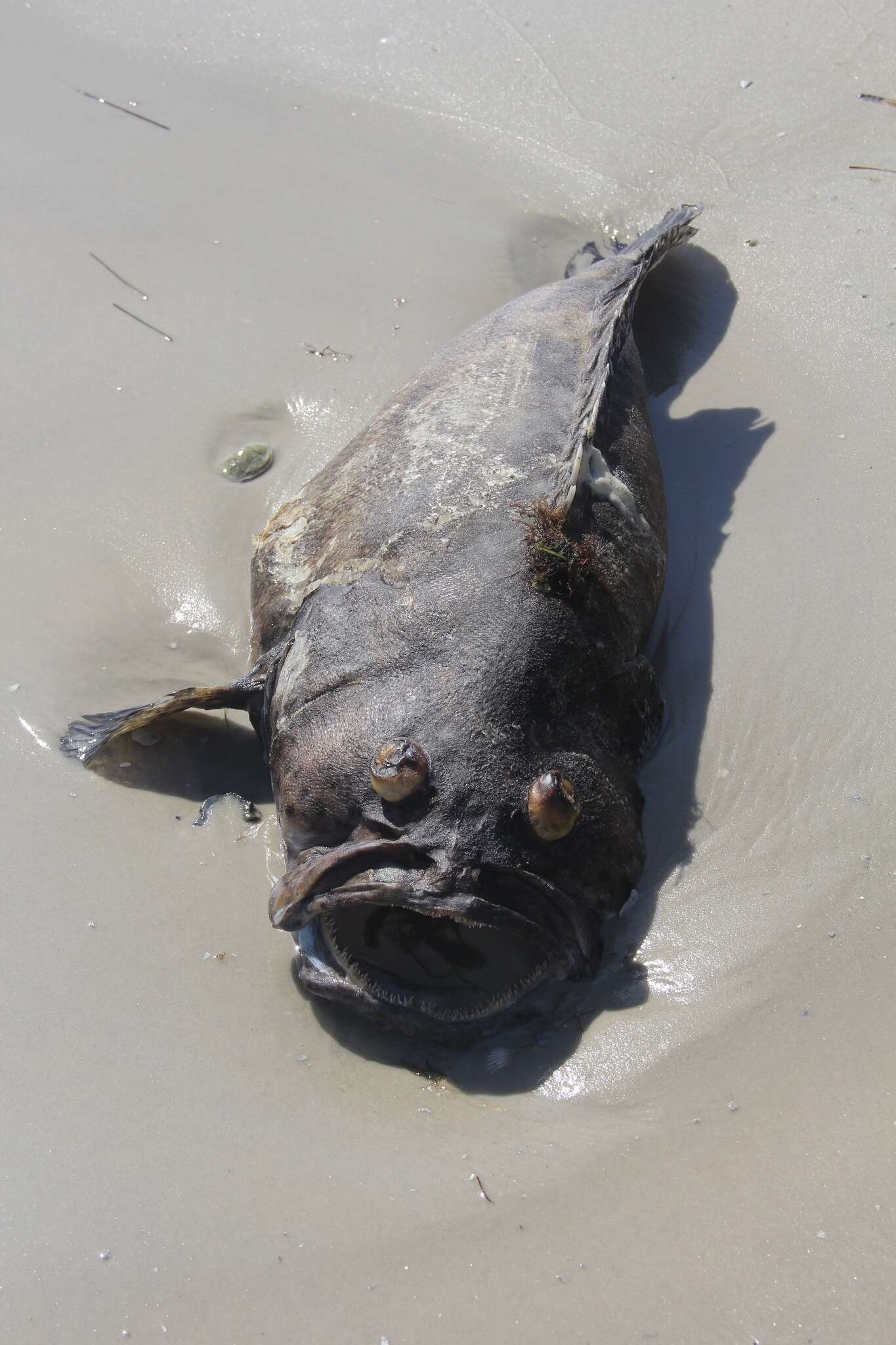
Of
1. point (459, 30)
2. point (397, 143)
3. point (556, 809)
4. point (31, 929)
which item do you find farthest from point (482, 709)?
point (459, 30)

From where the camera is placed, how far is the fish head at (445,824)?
11.2 feet

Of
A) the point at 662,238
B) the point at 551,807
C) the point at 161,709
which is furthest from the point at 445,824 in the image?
the point at 662,238

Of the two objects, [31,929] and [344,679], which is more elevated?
[344,679]

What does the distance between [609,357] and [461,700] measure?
Result: 1.98 meters

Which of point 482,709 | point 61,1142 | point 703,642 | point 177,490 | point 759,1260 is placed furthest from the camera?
point 177,490

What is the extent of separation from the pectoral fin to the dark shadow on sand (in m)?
1.17

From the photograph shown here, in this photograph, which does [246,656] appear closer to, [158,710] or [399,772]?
[158,710]

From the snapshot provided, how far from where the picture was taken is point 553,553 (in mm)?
3793

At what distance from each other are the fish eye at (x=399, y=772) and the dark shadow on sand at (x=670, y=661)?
0.80m

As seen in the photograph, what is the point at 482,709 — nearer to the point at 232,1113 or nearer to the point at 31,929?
the point at 232,1113

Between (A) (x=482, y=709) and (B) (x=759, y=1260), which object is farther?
(A) (x=482, y=709)

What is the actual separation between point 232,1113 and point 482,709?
4.79 ft

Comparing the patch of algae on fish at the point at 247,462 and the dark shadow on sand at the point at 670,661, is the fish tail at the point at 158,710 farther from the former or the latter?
the patch of algae on fish at the point at 247,462

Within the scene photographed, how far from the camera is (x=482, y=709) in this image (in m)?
3.56
